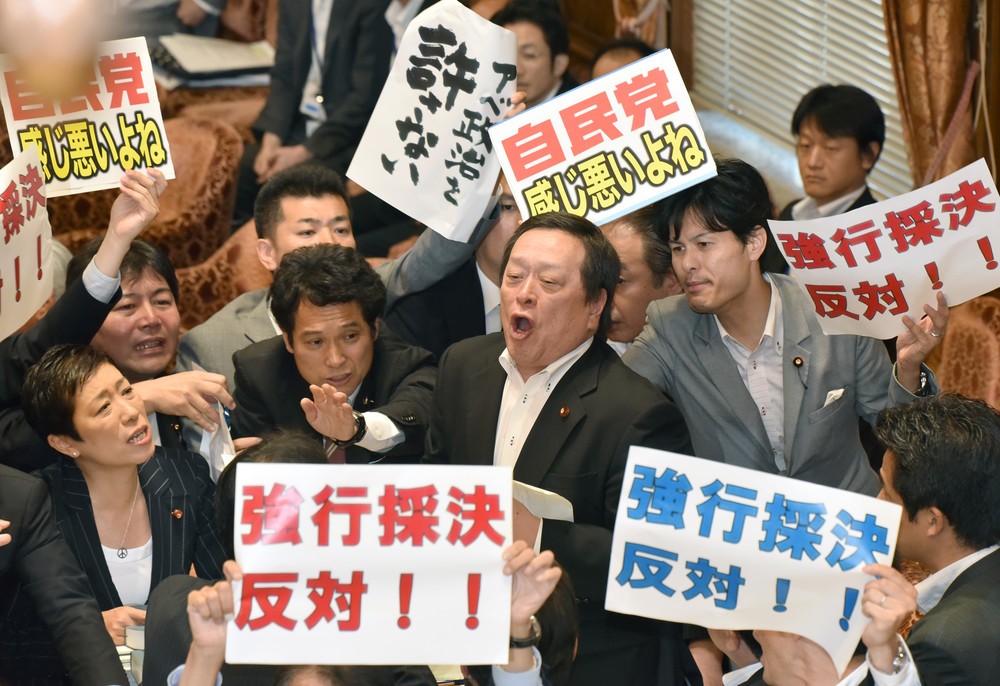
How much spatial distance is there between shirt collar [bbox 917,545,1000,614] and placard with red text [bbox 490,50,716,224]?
1.10 m

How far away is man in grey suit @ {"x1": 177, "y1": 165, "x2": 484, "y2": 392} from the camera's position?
3783 mm

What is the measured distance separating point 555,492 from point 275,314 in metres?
0.98

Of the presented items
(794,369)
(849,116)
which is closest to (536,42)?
(849,116)

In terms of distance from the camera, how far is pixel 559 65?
5.54 m

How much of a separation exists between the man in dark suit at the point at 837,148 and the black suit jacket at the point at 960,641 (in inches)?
94.2

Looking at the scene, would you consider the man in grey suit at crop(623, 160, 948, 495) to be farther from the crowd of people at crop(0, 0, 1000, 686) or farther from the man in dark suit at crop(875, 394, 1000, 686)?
the man in dark suit at crop(875, 394, 1000, 686)

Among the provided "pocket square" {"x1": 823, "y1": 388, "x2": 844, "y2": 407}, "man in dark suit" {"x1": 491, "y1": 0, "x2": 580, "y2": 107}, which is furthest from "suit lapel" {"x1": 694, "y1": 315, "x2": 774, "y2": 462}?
"man in dark suit" {"x1": 491, "y1": 0, "x2": 580, "y2": 107}

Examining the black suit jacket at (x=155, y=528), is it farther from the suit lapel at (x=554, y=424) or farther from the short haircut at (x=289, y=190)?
the short haircut at (x=289, y=190)

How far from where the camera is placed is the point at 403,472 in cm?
237

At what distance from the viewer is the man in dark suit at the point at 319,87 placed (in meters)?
5.64

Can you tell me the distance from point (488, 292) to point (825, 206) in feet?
5.14

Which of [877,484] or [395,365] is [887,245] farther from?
[395,365]

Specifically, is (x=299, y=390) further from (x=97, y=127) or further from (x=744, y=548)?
(x=744, y=548)

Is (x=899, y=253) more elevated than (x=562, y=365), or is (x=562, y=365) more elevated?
(x=899, y=253)
